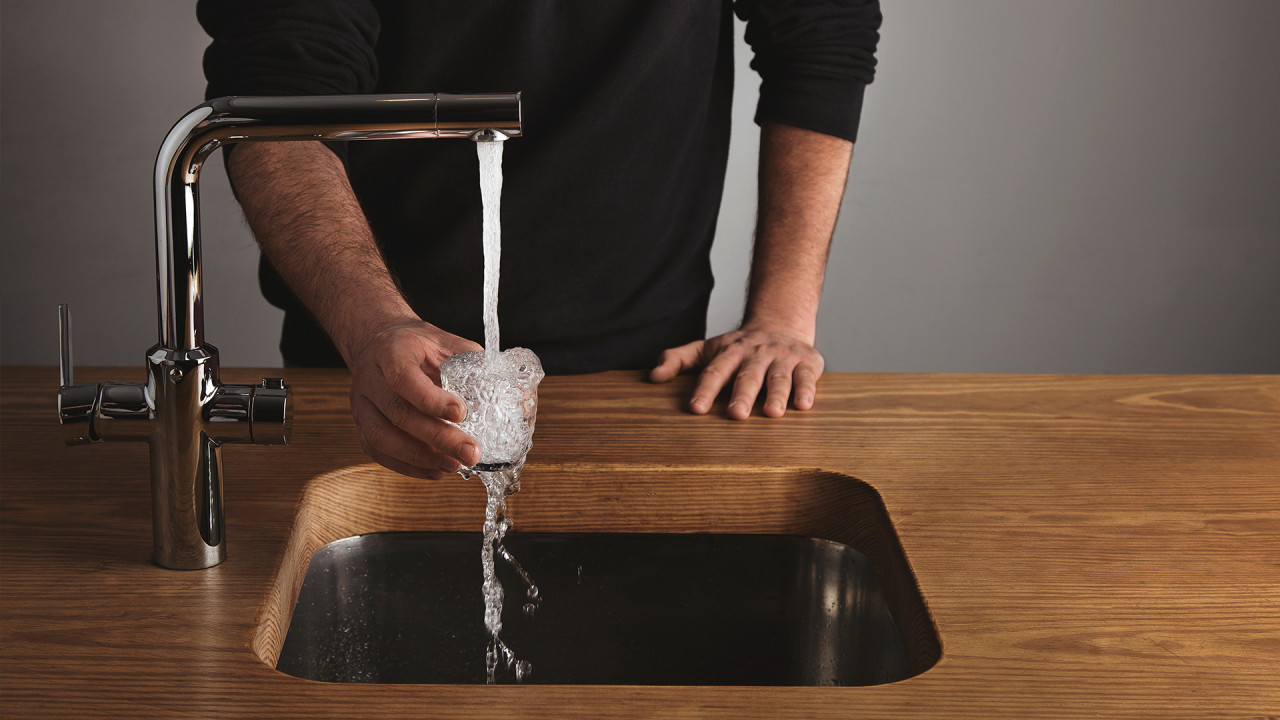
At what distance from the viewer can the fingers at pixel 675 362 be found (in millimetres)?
1099

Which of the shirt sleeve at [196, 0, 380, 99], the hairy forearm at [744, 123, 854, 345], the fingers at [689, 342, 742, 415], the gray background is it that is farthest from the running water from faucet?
the gray background

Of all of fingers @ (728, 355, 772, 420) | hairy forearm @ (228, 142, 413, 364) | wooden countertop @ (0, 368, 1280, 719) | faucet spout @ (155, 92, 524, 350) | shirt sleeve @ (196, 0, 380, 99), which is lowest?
wooden countertop @ (0, 368, 1280, 719)

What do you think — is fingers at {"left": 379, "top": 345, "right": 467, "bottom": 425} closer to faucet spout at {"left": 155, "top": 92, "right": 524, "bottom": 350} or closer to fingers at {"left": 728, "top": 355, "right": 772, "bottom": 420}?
faucet spout at {"left": 155, "top": 92, "right": 524, "bottom": 350}

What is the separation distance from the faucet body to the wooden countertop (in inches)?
2.1

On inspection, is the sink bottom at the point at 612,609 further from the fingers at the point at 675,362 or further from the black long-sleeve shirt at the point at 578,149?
the black long-sleeve shirt at the point at 578,149

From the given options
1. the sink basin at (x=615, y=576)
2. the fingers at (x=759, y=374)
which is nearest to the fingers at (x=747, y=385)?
the fingers at (x=759, y=374)

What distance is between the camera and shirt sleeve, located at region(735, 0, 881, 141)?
1.45 meters

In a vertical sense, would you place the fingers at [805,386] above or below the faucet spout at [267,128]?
below

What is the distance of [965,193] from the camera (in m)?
2.93

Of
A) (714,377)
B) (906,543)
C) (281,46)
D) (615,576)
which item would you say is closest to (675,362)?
(714,377)

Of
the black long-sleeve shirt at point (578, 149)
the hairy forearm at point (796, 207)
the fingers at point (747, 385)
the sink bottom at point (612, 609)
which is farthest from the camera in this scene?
the hairy forearm at point (796, 207)

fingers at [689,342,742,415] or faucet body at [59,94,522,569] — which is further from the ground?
faucet body at [59,94,522,569]

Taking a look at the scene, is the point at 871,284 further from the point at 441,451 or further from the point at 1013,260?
the point at 441,451

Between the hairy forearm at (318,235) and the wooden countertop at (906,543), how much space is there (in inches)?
4.4
